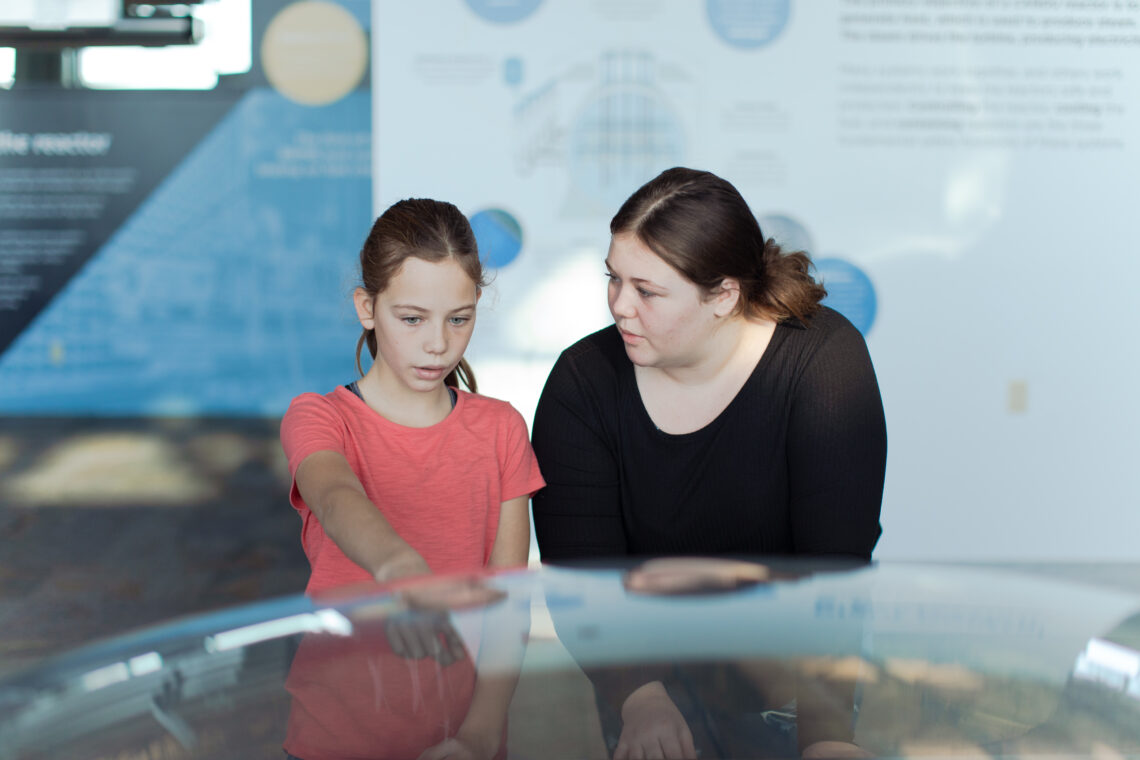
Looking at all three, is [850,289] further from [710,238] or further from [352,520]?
[352,520]

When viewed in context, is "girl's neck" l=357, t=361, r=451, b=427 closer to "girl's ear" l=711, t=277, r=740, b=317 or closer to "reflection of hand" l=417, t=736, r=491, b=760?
"girl's ear" l=711, t=277, r=740, b=317

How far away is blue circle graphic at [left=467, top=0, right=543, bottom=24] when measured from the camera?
2.74 m

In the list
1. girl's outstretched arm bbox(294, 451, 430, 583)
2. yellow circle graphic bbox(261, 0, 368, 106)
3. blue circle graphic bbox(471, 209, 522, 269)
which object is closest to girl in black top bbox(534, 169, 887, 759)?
girl's outstretched arm bbox(294, 451, 430, 583)

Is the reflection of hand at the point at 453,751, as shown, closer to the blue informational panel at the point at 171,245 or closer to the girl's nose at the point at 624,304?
the girl's nose at the point at 624,304

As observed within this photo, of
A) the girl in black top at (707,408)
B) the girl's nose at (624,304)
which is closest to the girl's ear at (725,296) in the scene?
the girl in black top at (707,408)

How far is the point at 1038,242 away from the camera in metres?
2.85

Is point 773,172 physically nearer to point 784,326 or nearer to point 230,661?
point 784,326

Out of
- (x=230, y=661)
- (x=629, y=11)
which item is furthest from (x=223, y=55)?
(x=230, y=661)

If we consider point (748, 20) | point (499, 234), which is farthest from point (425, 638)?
point (748, 20)

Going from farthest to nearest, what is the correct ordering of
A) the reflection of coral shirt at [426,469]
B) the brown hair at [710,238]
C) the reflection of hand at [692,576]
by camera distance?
the brown hair at [710,238]
the reflection of coral shirt at [426,469]
the reflection of hand at [692,576]

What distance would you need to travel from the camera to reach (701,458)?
141cm

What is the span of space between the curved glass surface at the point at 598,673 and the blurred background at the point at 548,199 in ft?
7.24

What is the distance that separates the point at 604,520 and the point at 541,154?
63.1 inches

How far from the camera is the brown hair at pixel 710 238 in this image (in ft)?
4.38
